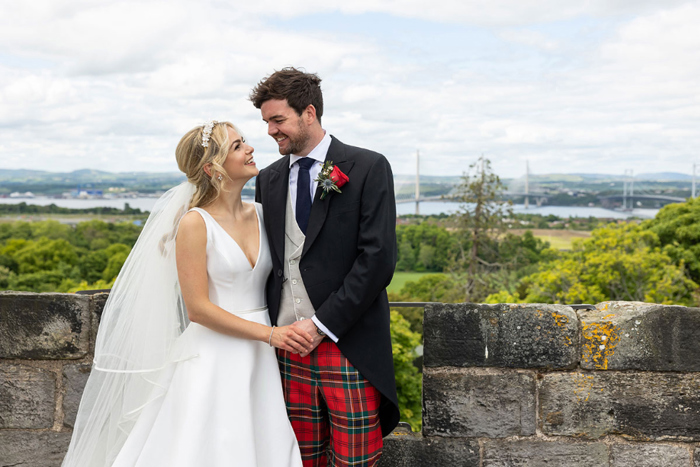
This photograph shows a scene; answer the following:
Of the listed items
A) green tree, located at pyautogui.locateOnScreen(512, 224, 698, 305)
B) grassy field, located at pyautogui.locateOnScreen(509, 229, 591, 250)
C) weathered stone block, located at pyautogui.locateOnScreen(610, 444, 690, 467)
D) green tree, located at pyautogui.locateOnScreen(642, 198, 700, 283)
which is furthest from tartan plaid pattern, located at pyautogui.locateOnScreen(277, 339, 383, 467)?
grassy field, located at pyautogui.locateOnScreen(509, 229, 591, 250)

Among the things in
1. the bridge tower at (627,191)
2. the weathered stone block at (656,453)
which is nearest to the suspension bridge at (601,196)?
the bridge tower at (627,191)

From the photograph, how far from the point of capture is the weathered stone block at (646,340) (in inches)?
101

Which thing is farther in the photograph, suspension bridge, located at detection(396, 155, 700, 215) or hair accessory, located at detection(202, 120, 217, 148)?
suspension bridge, located at detection(396, 155, 700, 215)

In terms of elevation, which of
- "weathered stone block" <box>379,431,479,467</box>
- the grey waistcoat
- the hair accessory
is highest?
the hair accessory

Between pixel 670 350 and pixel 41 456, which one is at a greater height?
pixel 670 350

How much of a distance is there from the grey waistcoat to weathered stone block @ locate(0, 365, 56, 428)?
1.26m

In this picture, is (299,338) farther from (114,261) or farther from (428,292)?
(114,261)

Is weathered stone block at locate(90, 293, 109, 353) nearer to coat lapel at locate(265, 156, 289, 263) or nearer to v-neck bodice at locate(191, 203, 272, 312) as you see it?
v-neck bodice at locate(191, 203, 272, 312)

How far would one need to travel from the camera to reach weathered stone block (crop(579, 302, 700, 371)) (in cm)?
256

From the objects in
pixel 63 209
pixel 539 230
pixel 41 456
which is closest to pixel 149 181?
pixel 63 209

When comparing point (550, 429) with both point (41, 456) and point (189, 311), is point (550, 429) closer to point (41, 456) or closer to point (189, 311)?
point (189, 311)

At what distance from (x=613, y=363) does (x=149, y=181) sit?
3719cm

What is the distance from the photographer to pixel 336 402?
7.67ft

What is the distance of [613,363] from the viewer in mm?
2590
